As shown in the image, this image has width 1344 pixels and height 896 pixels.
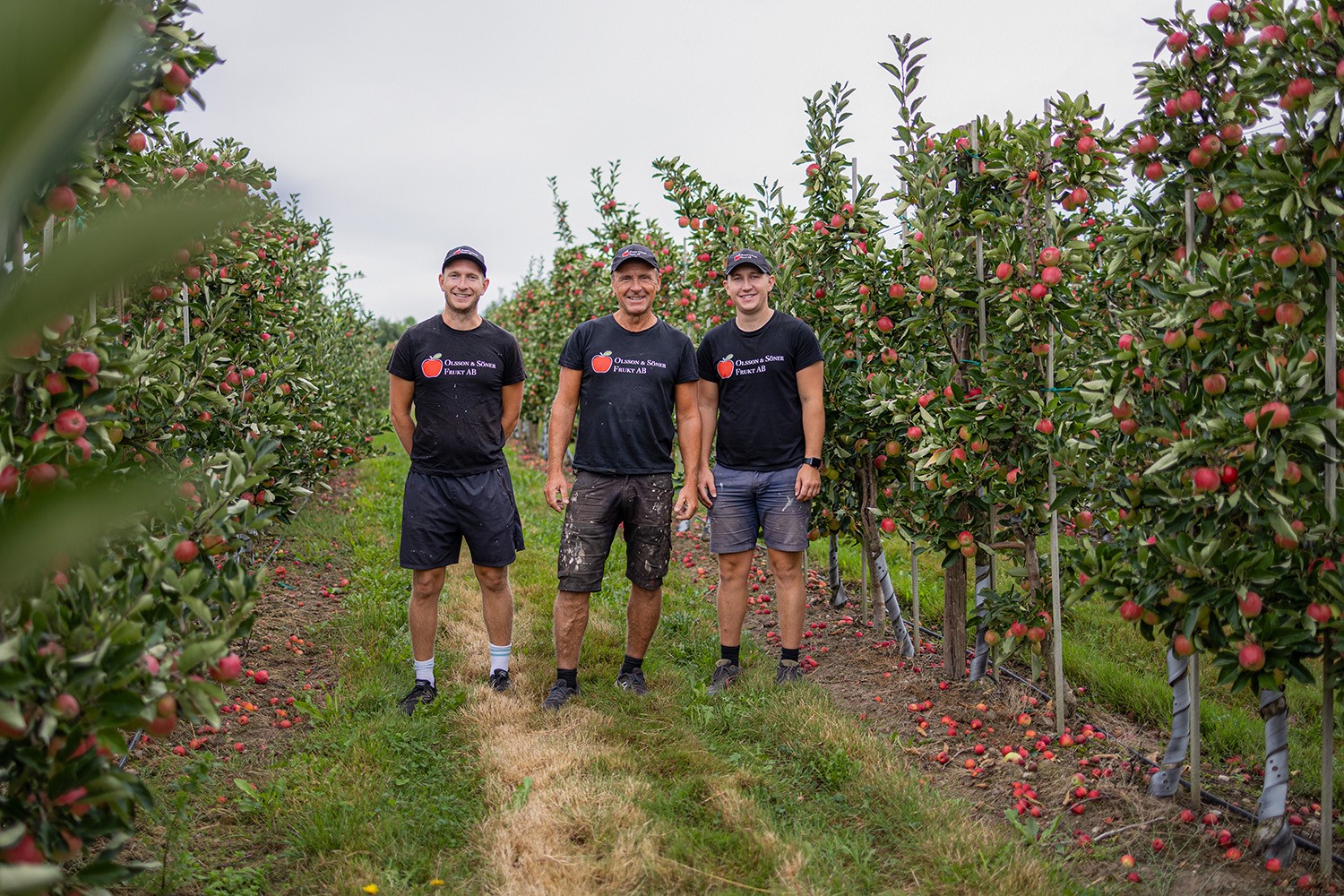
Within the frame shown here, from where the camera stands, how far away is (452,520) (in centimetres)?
420

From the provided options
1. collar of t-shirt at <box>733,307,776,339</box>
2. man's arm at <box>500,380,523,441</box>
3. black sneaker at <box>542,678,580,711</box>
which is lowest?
black sneaker at <box>542,678,580,711</box>

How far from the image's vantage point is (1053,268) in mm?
3699

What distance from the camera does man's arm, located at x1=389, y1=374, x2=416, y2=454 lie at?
4238 millimetres

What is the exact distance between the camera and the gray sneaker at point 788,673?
440cm

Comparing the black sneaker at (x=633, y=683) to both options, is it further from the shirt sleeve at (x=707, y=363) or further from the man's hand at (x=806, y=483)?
the shirt sleeve at (x=707, y=363)

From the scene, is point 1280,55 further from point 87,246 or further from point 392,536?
point 392,536

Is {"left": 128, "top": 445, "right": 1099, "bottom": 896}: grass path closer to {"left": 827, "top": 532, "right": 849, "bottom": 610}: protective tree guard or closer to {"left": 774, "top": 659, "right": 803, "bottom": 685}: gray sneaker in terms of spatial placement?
{"left": 774, "top": 659, "right": 803, "bottom": 685}: gray sneaker

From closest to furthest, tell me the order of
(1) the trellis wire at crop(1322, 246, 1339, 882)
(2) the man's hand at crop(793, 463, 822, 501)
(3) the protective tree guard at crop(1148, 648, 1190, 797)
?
1. (1) the trellis wire at crop(1322, 246, 1339, 882)
2. (3) the protective tree guard at crop(1148, 648, 1190, 797)
3. (2) the man's hand at crop(793, 463, 822, 501)

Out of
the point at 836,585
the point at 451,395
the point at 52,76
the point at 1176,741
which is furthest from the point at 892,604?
the point at 52,76

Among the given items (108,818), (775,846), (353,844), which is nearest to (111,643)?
(108,818)

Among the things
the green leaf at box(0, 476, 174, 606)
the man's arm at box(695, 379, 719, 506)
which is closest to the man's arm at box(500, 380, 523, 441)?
the man's arm at box(695, 379, 719, 506)

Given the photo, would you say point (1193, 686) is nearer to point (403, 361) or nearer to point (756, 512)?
point (756, 512)

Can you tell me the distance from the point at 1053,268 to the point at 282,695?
4127 millimetres

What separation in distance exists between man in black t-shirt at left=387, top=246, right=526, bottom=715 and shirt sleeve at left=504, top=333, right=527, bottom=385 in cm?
3
